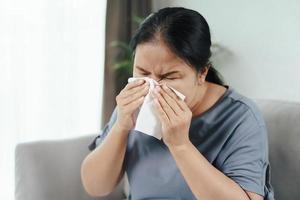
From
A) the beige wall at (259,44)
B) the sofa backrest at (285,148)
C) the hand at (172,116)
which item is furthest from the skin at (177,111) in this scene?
the beige wall at (259,44)

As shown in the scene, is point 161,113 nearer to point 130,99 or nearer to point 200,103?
point 130,99

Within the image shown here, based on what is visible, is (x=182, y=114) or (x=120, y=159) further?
(x=120, y=159)

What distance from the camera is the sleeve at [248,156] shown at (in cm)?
99

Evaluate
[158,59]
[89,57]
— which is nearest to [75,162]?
[158,59]

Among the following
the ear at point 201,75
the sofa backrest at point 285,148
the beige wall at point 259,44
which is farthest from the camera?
the beige wall at point 259,44

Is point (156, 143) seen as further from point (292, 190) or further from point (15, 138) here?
point (15, 138)

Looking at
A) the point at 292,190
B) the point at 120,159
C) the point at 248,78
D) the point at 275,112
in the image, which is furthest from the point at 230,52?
the point at 120,159

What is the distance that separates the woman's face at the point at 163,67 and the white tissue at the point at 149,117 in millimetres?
20

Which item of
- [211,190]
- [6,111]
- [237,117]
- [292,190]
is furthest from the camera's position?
[6,111]

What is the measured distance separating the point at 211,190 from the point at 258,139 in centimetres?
19

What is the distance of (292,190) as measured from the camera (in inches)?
48.3

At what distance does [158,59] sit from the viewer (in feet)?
3.23

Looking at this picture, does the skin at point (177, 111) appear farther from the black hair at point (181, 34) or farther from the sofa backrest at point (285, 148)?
the sofa backrest at point (285, 148)

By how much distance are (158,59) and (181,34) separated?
81mm
